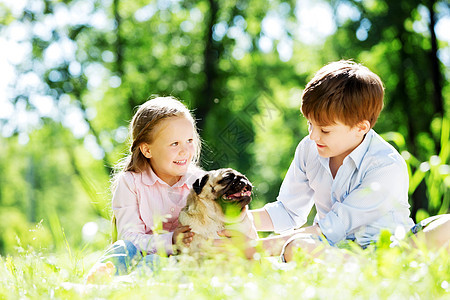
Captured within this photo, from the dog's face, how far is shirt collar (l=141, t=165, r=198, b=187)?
50cm

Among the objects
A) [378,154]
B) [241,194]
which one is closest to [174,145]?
[241,194]

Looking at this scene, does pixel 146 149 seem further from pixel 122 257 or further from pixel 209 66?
pixel 209 66

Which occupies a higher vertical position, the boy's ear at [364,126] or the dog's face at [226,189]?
the boy's ear at [364,126]

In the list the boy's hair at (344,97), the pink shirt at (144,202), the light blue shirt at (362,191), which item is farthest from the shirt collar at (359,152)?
the pink shirt at (144,202)

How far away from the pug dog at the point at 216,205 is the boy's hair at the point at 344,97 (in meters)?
0.62

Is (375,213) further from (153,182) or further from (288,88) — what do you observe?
(288,88)

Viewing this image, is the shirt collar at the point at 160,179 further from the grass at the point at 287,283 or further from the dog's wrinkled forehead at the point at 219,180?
the grass at the point at 287,283

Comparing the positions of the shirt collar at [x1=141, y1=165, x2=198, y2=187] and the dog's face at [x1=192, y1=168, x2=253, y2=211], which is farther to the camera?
the shirt collar at [x1=141, y1=165, x2=198, y2=187]

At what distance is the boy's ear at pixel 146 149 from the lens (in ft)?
11.3

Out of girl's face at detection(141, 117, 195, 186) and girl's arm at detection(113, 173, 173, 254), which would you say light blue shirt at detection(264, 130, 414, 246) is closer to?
girl's face at detection(141, 117, 195, 186)

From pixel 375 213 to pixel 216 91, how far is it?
1239 cm

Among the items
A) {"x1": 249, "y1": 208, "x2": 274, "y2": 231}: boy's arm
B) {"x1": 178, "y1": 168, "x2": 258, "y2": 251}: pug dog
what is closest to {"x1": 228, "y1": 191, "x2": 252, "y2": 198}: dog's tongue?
{"x1": 178, "y1": 168, "x2": 258, "y2": 251}: pug dog

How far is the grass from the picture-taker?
68.0 inches

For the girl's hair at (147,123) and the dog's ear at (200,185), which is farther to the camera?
the girl's hair at (147,123)
